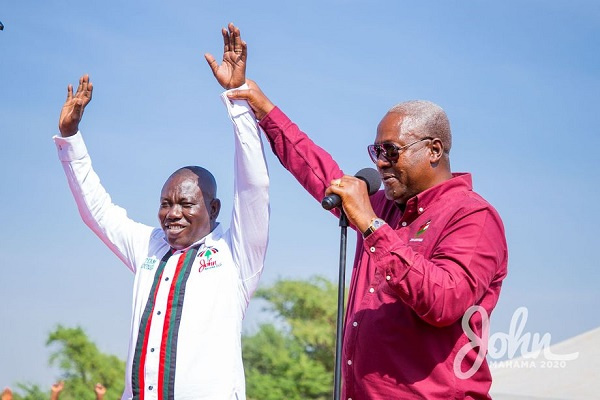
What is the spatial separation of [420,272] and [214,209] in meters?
1.68

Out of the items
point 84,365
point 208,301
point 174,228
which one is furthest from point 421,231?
point 84,365

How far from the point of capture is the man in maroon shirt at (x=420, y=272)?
124 inches

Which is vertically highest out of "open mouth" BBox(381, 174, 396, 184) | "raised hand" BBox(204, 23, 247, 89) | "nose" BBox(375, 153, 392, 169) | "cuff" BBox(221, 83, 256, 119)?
"raised hand" BBox(204, 23, 247, 89)

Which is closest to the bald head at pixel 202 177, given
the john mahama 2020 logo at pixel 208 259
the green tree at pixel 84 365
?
the john mahama 2020 logo at pixel 208 259

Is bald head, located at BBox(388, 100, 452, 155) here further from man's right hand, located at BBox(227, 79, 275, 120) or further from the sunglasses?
man's right hand, located at BBox(227, 79, 275, 120)

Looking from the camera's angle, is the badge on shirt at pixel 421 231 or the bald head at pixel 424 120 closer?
the badge on shirt at pixel 421 231

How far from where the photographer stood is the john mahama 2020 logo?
13.8 feet

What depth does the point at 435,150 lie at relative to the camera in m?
3.63

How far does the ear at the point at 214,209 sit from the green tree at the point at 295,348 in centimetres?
633

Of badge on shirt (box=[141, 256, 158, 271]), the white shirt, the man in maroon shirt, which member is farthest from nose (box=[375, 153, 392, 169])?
badge on shirt (box=[141, 256, 158, 271])

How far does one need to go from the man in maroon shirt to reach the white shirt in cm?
65

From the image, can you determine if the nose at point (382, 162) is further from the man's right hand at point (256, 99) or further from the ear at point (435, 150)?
the man's right hand at point (256, 99)

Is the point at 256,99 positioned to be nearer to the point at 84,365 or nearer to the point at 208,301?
the point at 208,301

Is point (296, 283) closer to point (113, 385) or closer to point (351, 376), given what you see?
point (113, 385)
